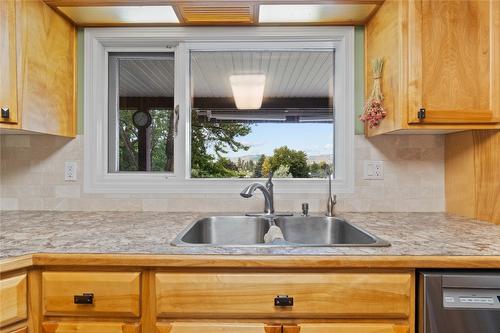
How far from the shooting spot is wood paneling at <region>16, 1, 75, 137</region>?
1.48 metres

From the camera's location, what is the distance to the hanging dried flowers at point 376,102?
1.61 metres

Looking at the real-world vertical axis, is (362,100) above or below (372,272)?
above

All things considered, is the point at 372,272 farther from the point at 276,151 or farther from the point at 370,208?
the point at 276,151

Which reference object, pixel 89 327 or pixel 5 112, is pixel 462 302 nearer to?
pixel 89 327

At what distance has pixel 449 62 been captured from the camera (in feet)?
4.69

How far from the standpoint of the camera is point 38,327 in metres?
1.08

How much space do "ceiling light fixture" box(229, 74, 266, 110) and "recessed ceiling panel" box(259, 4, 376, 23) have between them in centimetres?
35

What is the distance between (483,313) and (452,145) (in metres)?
1.01

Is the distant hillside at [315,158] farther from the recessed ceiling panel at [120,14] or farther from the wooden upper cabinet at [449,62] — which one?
the recessed ceiling panel at [120,14]

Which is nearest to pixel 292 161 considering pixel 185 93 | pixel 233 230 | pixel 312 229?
pixel 312 229

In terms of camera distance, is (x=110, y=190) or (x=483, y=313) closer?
(x=483, y=313)

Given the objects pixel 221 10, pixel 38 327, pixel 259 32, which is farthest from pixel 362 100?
pixel 38 327

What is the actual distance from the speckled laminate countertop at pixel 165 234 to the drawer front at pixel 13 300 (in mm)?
85

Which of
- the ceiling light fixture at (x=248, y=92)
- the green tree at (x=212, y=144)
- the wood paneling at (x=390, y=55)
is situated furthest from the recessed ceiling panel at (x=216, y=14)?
the wood paneling at (x=390, y=55)
